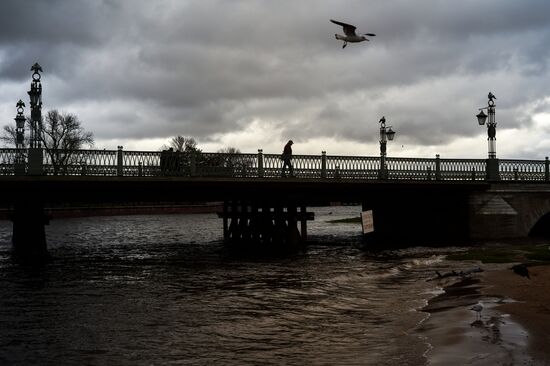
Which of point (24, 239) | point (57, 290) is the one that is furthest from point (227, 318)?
point (24, 239)

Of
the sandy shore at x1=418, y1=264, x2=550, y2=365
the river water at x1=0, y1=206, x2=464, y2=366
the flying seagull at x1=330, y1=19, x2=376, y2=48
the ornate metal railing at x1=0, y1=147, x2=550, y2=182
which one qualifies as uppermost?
the flying seagull at x1=330, y1=19, x2=376, y2=48

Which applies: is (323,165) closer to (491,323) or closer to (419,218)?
(419,218)

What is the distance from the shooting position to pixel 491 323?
998 centimetres

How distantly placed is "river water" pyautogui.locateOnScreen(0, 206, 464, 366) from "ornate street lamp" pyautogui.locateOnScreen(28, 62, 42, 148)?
5030 mm

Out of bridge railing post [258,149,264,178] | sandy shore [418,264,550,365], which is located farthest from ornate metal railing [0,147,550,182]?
sandy shore [418,264,550,365]

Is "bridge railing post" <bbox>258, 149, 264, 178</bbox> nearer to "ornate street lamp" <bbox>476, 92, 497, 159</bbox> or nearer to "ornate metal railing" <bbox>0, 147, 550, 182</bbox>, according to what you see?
"ornate metal railing" <bbox>0, 147, 550, 182</bbox>

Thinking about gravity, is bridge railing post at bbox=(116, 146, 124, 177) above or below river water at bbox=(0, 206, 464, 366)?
above

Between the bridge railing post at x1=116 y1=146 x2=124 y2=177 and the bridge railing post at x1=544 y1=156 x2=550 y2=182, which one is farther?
the bridge railing post at x1=544 y1=156 x2=550 y2=182

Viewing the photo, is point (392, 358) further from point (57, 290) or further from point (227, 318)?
point (57, 290)

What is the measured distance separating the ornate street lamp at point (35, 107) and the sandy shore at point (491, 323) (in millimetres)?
15725

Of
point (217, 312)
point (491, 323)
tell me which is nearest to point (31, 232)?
point (217, 312)

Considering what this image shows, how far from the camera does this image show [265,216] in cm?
3142

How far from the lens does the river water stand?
9.20 m

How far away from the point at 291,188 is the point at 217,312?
50.3 ft
